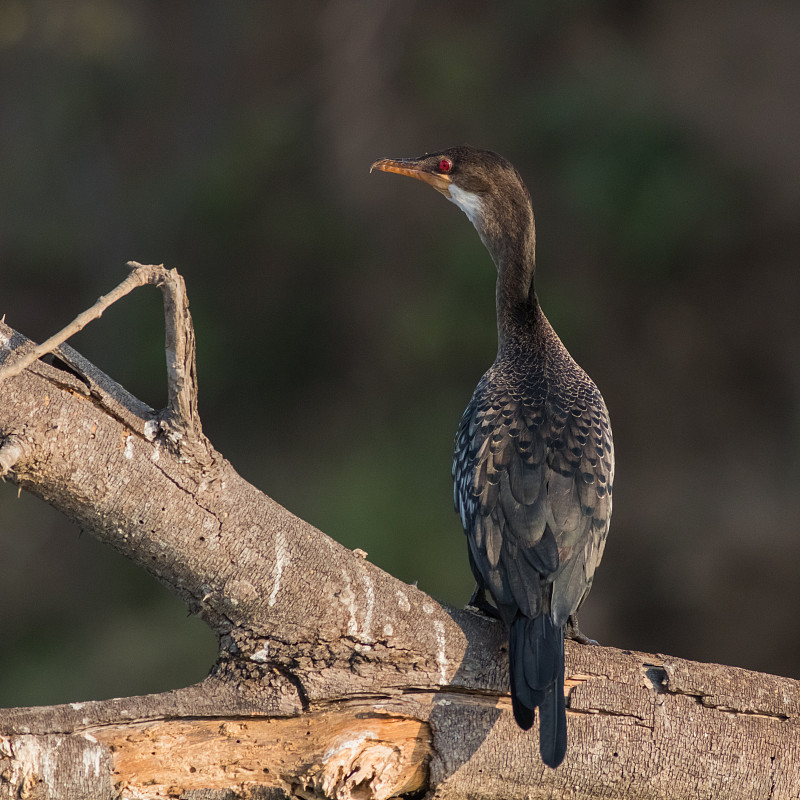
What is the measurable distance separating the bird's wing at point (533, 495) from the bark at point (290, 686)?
0.16m

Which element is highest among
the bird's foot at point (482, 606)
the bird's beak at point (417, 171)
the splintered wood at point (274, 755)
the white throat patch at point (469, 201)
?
the bird's beak at point (417, 171)

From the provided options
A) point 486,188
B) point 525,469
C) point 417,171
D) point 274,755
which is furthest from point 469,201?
point 274,755

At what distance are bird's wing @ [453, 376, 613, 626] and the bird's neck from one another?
1.28 feet

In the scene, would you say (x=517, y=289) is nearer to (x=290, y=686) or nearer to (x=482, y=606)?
(x=482, y=606)

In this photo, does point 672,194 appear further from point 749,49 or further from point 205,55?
point 205,55

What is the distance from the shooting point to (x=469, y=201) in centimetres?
313

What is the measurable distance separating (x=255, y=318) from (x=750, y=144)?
3458mm

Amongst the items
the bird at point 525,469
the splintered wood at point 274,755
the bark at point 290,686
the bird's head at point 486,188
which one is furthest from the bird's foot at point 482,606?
the bird's head at point 486,188

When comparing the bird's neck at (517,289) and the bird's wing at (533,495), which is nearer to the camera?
the bird's wing at (533,495)

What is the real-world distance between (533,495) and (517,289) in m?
0.89

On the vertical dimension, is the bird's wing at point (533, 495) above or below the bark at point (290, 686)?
above

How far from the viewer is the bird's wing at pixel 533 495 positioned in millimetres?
2266

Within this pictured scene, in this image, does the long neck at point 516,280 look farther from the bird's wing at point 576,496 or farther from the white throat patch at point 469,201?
the bird's wing at point 576,496

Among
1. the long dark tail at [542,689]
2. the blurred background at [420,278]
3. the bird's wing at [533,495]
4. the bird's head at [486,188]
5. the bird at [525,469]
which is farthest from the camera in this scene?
the blurred background at [420,278]
